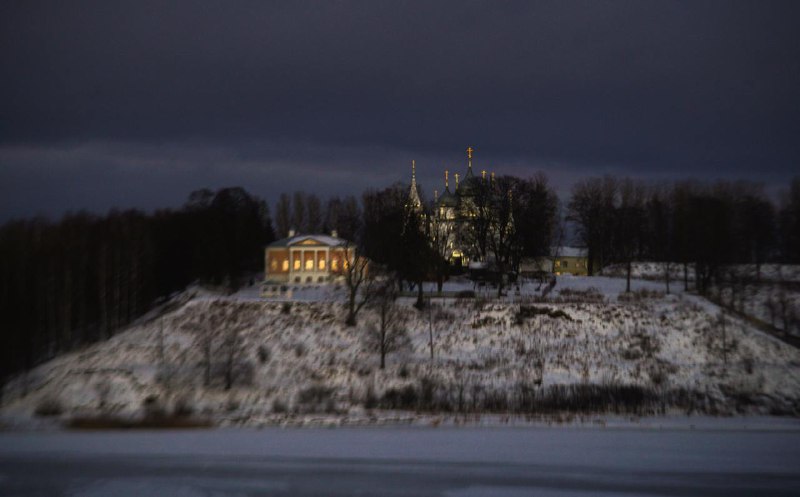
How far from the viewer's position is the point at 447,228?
5912 centimetres

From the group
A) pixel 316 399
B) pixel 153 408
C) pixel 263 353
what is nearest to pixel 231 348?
pixel 263 353

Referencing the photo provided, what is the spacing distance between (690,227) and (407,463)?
4445 cm

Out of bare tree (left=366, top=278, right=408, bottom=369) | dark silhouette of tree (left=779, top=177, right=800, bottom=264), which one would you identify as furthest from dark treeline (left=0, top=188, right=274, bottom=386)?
dark silhouette of tree (left=779, top=177, right=800, bottom=264)

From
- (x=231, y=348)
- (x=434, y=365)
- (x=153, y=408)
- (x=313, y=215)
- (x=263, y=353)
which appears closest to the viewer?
(x=153, y=408)

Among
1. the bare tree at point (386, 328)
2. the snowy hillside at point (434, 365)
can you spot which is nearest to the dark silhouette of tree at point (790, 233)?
the snowy hillside at point (434, 365)

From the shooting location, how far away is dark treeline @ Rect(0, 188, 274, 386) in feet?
130

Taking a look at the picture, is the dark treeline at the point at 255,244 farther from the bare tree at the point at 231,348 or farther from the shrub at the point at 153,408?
the shrub at the point at 153,408

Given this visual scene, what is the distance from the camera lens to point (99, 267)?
44.3 m

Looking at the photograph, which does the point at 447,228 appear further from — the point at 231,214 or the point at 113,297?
the point at 113,297

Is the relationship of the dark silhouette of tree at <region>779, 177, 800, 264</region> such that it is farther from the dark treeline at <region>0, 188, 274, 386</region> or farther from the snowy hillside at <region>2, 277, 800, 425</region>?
the dark treeline at <region>0, 188, 274, 386</region>

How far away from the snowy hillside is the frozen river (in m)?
4.59

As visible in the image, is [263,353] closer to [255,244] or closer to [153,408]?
[153,408]

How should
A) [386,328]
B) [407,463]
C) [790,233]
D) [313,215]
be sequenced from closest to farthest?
1. [407,463]
2. [386,328]
3. [790,233]
4. [313,215]

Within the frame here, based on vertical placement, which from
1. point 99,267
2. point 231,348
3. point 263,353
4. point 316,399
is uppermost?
point 99,267
